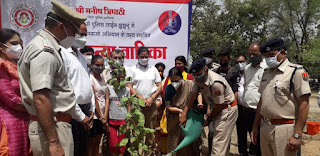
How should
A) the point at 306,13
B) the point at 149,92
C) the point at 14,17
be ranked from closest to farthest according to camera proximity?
the point at 149,92 < the point at 14,17 < the point at 306,13

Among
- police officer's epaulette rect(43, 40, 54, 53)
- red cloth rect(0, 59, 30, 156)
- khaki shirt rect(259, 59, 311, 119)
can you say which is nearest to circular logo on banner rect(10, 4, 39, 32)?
red cloth rect(0, 59, 30, 156)

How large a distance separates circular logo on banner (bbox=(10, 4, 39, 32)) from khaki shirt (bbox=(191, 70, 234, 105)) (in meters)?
3.99

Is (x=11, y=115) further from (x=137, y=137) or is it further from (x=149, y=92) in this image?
(x=149, y=92)

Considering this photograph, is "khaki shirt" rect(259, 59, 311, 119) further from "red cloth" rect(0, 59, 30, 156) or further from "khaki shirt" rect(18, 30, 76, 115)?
"red cloth" rect(0, 59, 30, 156)

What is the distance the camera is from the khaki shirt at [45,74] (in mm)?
1712

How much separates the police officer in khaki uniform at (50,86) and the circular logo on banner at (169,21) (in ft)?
12.8

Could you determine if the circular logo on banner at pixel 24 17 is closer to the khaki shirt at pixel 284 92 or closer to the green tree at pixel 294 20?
the khaki shirt at pixel 284 92

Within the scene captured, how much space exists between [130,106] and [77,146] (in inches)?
34.2

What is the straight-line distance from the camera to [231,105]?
3457mm

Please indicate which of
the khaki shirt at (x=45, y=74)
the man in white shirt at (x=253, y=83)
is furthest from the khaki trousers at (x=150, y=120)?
the khaki shirt at (x=45, y=74)

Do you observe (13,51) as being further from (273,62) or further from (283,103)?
(283,103)

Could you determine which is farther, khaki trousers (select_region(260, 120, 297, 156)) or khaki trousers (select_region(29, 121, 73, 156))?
khaki trousers (select_region(260, 120, 297, 156))

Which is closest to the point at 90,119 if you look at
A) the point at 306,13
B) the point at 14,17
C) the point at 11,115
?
the point at 11,115

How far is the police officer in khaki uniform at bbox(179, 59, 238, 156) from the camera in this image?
10.5 ft
